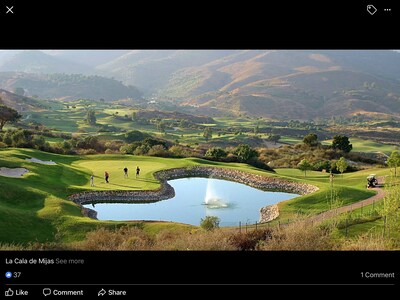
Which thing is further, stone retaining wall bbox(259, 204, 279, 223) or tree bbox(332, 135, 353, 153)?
tree bbox(332, 135, 353, 153)

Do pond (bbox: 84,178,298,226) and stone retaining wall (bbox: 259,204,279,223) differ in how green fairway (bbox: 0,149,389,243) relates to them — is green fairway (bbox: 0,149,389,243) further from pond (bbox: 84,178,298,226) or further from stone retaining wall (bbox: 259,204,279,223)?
pond (bbox: 84,178,298,226)

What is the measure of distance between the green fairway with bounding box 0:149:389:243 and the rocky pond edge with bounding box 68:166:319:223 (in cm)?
75

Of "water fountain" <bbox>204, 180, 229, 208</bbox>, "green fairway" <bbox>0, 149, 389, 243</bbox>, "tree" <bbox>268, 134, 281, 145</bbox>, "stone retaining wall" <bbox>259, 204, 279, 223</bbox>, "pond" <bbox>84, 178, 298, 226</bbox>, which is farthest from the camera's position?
"tree" <bbox>268, 134, 281, 145</bbox>

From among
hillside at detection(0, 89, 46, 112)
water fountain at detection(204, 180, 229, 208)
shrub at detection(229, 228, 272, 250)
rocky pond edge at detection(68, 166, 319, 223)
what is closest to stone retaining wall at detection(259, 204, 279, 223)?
rocky pond edge at detection(68, 166, 319, 223)

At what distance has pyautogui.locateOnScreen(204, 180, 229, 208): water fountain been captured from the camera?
30248 millimetres

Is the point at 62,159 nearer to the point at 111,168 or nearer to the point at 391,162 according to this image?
the point at 111,168

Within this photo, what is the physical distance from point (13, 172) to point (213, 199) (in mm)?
14834

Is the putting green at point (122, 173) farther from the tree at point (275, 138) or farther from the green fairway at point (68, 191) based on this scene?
the tree at point (275, 138)

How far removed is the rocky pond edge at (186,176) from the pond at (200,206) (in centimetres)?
61

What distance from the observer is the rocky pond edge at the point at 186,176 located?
28.9 metres
